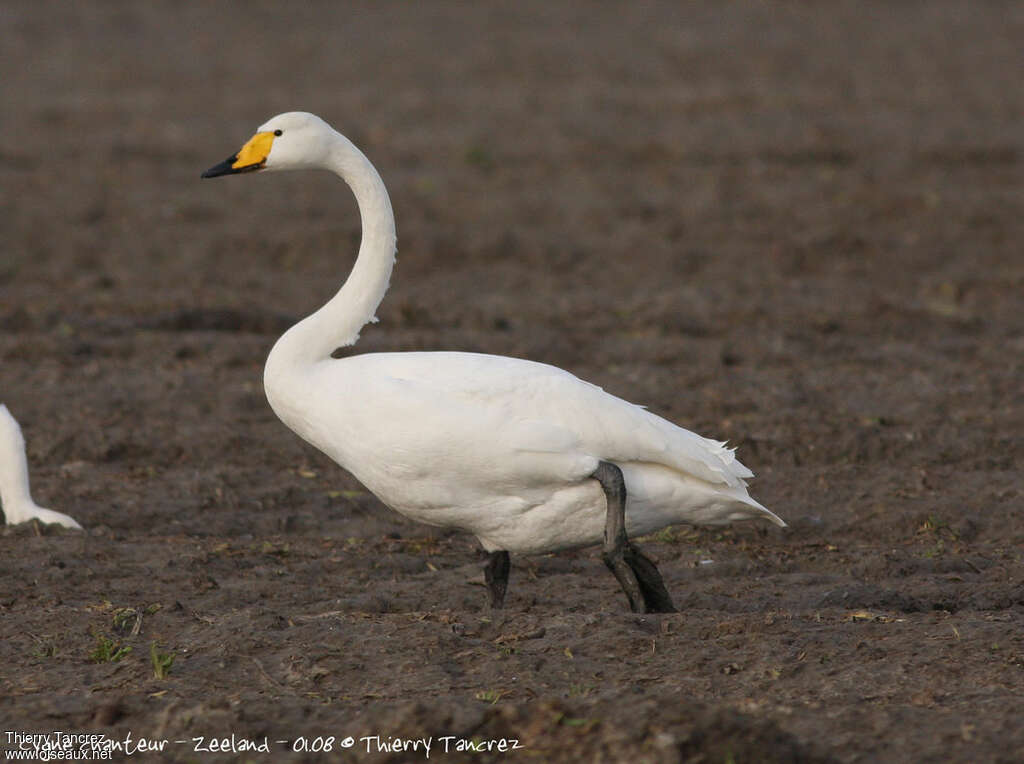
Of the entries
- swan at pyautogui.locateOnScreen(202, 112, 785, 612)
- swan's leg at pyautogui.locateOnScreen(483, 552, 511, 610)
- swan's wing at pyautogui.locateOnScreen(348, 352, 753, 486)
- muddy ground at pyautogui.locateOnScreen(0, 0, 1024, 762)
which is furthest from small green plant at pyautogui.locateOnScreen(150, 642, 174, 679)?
swan's leg at pyautogui.locateOnScreen(483, 552, 511, 610)

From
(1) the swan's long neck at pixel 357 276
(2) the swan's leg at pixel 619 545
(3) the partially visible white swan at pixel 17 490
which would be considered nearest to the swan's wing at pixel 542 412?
(2) the swan's leg at pixel 619 545

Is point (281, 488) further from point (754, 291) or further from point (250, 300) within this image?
point (754, 291)

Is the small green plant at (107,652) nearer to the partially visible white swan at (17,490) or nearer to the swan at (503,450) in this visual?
the swan at (503,450)

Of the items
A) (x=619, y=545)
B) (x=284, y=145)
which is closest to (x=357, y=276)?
(x=284, y=145)

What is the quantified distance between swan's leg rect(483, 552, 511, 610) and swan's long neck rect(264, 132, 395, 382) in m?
1.12

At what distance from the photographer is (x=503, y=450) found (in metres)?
6.24

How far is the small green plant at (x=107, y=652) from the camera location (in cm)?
591

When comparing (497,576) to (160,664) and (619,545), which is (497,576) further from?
(160,664)

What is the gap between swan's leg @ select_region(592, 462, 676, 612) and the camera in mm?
6336

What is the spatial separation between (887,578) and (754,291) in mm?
6236

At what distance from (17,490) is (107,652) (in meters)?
2.41

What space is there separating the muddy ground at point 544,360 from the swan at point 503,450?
387 mm

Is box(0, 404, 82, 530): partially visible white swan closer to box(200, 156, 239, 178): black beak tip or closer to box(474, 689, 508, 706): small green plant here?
box(200, 156, 239, 178): black beak tip

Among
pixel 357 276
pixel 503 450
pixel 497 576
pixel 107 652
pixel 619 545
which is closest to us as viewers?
pixel 107 652
